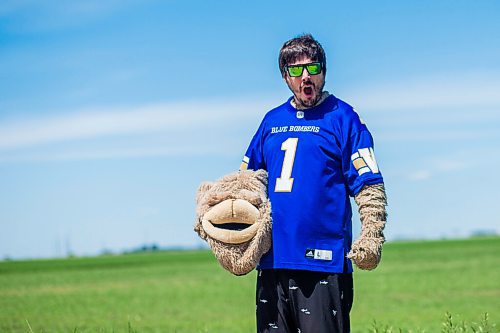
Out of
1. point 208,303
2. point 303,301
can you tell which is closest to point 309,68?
point 303,301

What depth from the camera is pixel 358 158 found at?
561 centimetres

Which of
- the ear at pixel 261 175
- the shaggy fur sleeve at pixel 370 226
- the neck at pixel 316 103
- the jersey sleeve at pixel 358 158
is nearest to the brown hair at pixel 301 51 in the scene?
the neck at pixel 316 103

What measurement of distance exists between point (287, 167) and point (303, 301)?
84 cm

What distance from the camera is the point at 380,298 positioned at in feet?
64.5

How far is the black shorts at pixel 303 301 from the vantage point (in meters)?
5.57

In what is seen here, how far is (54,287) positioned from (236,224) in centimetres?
2170

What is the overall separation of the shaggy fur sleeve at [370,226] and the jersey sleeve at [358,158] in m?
0.05

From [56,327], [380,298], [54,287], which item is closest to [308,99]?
[56,327]

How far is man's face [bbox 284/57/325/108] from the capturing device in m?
5.77

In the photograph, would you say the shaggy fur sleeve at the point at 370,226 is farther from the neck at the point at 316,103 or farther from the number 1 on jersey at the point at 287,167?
the neck at the point at 316,103

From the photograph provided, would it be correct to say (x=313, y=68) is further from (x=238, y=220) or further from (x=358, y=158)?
(x=238, y=220)

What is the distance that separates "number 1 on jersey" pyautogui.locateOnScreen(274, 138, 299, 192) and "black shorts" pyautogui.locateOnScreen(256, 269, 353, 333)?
52cm

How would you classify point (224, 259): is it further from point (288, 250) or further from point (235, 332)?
point (235, 332)

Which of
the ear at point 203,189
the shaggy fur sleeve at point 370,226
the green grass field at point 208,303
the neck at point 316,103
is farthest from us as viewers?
the green grass field at point 208,303
